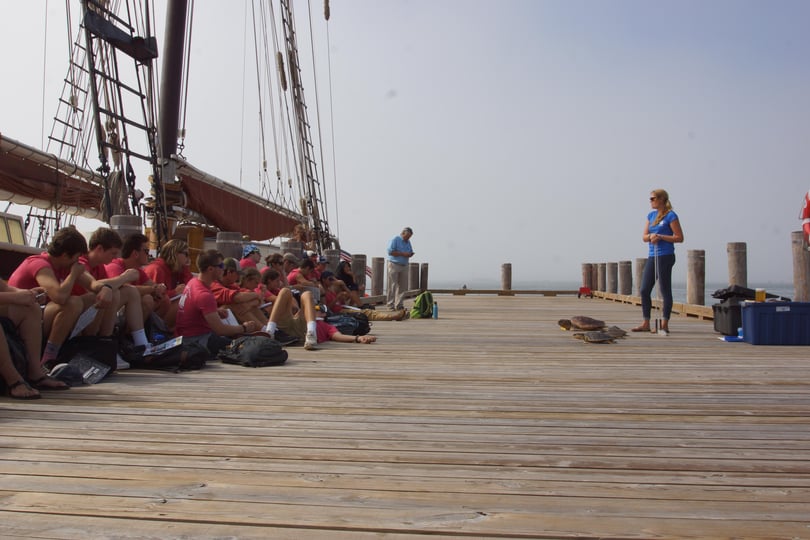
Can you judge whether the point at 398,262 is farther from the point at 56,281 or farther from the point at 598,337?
the point at 56,281

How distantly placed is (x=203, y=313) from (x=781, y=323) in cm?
562

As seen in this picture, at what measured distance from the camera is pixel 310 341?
6004 mm

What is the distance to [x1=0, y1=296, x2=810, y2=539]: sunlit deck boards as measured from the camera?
1823mm

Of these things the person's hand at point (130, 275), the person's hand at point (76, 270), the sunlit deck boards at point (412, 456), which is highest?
the person's hand at point (76, 270)

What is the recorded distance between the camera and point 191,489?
2.06 m

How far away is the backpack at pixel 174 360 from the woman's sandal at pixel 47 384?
84 centimetres

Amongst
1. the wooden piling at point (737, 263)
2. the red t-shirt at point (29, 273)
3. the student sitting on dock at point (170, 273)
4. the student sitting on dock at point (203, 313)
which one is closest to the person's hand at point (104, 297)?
the red t-shirt at point (29, 273)

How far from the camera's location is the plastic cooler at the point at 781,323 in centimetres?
625

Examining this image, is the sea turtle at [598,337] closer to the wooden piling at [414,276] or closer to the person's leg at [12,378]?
the person's leg at [12,378]

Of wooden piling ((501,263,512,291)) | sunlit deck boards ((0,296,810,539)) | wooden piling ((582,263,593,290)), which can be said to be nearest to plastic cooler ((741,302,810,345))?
sunlit deck boards ((0,296,810,539))

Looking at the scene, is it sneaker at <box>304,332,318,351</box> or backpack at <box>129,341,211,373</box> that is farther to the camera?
sneaker at <box>304,332,318,351</box>

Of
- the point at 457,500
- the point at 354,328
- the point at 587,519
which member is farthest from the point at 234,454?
the point at 354,328

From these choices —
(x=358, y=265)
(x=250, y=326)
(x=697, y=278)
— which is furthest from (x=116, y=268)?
(x=358, y=265)

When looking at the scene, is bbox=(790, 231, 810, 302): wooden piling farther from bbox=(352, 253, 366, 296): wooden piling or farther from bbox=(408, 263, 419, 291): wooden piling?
bbox=(408, 263, 419, 291): wooden piling
